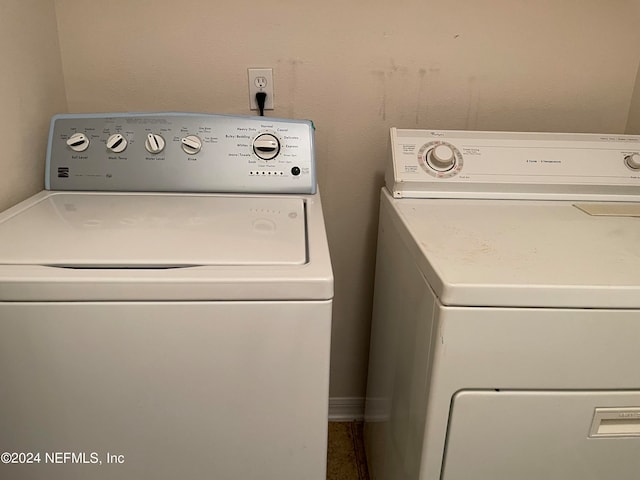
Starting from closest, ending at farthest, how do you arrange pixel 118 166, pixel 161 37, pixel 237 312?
pixel 237 312
pixel 118 166
pixel 161 37

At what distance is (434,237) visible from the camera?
2.87 feet

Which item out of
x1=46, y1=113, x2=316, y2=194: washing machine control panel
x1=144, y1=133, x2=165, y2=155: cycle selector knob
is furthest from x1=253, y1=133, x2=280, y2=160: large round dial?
x1=144, y1=133, x2=165, y2=155: cycle selector knob

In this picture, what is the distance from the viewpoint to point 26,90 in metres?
1.08

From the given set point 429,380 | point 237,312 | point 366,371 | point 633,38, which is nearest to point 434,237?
point 429,380

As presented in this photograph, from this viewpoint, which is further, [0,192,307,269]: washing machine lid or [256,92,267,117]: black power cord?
[256,92,267,117]: black power cord

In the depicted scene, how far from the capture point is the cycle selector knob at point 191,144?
1.09 meters

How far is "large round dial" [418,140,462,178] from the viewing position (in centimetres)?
112

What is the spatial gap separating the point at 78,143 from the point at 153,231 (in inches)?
16.4

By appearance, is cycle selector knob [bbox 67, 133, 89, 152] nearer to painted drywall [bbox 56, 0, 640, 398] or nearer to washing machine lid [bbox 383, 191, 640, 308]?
painted drywall [bbox 56, 0, 640, 398]

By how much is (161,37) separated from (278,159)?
1.54 feet

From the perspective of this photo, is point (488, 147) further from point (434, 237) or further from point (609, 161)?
point (434, 237)

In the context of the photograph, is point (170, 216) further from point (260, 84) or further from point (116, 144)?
point (260, 84)

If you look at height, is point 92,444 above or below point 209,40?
below

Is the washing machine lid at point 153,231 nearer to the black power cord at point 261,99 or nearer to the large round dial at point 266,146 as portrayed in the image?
the large round dial at point 266,146
